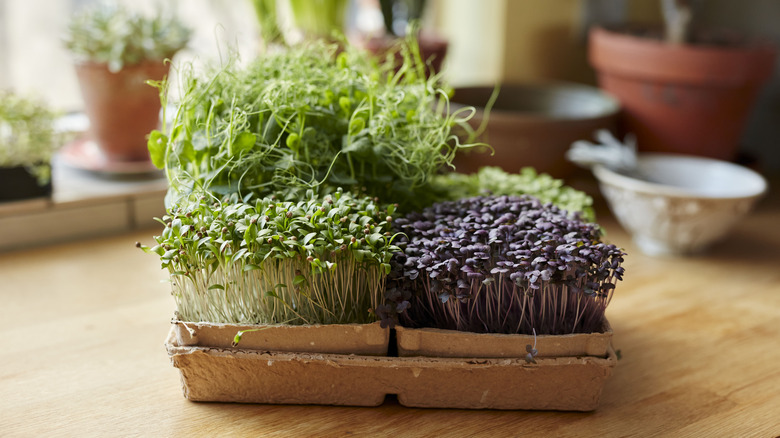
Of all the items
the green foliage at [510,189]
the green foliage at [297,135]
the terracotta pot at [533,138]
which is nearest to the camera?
the green foliage at [297,135]

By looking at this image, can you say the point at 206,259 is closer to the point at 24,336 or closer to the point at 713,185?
the point at 24,336

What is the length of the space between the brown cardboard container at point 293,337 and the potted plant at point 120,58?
60cm

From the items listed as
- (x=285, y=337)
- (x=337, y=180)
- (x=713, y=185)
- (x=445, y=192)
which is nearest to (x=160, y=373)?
(x=285, y=337)

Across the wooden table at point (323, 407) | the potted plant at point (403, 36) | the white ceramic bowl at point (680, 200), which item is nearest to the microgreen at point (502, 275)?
the wooden table at point (323, 407)

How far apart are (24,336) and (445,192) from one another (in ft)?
1.96

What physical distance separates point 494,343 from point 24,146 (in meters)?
0.88

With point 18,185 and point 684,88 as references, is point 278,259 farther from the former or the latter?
point 684,88

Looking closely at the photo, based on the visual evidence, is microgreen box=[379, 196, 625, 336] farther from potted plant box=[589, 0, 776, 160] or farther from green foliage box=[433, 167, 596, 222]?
potted plant box=[589, 0, 776, 160]

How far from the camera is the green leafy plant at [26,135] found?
1.24 metres

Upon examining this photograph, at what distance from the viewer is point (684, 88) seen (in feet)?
5.00

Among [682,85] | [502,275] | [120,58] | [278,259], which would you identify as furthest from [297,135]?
[682,85]

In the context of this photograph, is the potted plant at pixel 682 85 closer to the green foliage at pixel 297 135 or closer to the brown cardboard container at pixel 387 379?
the green foliage at pixel 297 135

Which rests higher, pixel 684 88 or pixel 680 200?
pixel 684 88

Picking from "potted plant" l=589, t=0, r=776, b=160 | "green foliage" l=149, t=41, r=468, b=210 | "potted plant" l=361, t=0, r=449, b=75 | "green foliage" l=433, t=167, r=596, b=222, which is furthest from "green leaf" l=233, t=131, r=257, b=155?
"potted plant" l=589, t=0, r=776, b=160
